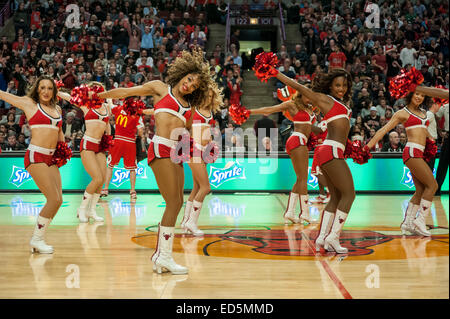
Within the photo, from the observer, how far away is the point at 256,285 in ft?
13.9

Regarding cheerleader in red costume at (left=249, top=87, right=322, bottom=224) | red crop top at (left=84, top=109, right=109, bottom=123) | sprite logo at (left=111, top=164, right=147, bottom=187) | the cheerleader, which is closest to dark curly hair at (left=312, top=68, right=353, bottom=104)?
the cheerleader

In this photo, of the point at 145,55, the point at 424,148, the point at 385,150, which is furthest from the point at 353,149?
the point at 145,55

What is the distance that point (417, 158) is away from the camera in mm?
6477

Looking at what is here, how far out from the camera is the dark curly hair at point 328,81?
5574 millimetres

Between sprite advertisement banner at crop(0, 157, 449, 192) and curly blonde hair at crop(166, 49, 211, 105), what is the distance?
21.5 feet

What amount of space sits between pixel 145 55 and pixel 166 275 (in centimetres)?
1131

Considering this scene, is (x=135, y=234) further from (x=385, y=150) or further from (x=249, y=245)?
(x=385, y=150)

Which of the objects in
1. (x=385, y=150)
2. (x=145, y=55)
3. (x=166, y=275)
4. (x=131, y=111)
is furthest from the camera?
(x=145, y=55)

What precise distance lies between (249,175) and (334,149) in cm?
628

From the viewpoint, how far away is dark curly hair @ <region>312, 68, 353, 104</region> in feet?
18.3

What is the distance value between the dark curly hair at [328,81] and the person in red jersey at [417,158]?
99 centimetres

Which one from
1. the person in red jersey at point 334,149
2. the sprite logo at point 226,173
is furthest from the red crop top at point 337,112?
the sprite logo at point 226,173

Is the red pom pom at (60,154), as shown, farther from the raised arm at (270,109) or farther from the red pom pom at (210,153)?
the raised arm at (270,109)

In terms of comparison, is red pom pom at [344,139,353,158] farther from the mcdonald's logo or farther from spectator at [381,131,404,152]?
spectator at [381,131,404,152]
